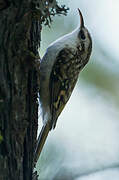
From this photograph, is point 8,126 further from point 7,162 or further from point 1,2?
point 1,2

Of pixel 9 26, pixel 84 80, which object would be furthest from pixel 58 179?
pixel 9 26

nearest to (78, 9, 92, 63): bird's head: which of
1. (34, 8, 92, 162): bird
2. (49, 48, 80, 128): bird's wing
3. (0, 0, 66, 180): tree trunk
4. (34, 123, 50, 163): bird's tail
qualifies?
(34, 8, 92, 162): bird

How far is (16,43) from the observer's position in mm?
2287

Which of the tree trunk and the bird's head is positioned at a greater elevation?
the bird's head

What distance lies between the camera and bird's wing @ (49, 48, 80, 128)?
315 cm

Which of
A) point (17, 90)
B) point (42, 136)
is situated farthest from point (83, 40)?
point (17, 90)

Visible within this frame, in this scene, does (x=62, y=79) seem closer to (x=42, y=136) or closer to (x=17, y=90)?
(x=42, y=136)

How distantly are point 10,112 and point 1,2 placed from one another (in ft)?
1.78

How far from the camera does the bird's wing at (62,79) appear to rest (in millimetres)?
3152

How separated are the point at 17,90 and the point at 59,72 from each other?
3.27 ft

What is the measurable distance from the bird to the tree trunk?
1.57ft

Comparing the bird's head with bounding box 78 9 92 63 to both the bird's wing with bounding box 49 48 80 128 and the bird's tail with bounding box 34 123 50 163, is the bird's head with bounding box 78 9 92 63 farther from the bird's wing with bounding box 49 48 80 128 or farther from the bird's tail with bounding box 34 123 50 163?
the bird's tail with bounding box 34 123 50 163

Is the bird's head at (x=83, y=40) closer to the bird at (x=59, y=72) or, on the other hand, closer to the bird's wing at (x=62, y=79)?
the bird at (x=59, y=72)

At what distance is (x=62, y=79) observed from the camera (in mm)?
3260
